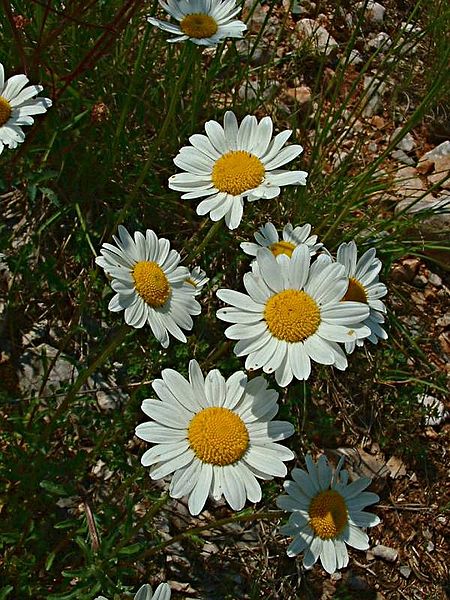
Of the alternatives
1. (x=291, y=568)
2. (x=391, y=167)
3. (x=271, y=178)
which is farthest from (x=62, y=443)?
(x=391, y=167)

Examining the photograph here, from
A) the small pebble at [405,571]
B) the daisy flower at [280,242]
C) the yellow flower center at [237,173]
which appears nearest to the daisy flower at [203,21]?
the yellow flower center at [237,173]

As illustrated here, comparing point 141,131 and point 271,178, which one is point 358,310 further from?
point 141,131

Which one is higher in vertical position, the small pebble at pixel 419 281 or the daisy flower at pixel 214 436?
the small pebble at pixel 419 281

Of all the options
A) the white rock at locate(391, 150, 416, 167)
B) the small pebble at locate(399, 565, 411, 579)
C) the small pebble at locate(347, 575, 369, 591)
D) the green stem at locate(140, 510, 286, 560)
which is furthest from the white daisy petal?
the white rock at locate(391, 150, 416, 167)

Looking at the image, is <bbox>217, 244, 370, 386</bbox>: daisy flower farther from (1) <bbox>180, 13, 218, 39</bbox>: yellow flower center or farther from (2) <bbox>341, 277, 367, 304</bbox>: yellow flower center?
(1) <bbox>180, 13, 218, 39</bbox>: yellow flower center

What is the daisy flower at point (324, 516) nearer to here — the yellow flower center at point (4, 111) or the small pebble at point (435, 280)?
the yellow flower center at point (4, 111)
